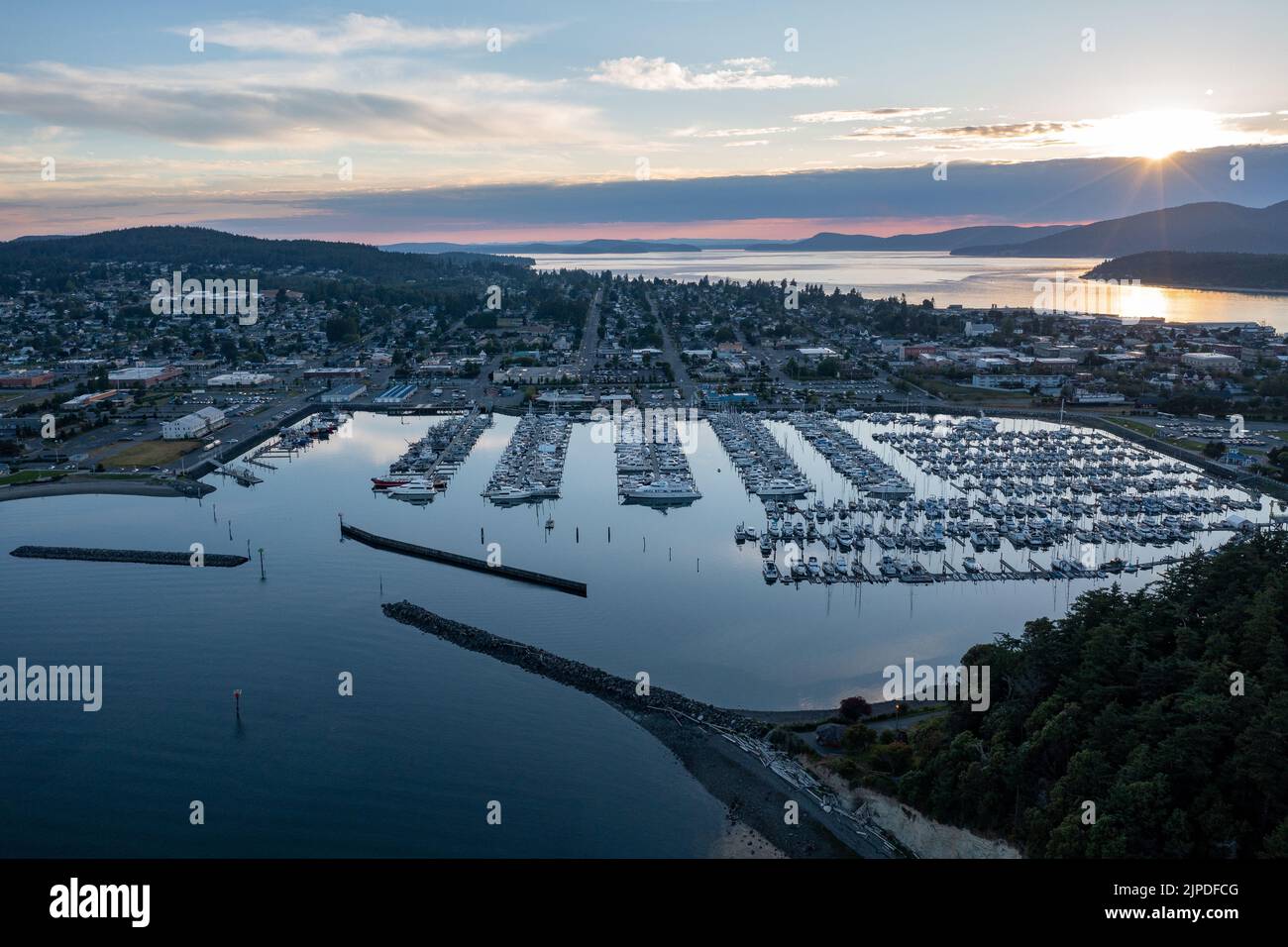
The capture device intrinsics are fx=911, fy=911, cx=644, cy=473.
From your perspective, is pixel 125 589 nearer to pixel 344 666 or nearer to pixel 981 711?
pixel 344 666

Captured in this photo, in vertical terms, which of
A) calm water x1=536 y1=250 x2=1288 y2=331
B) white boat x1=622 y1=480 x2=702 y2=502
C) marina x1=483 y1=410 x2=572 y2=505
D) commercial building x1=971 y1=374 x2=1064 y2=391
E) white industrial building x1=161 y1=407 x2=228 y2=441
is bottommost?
white boat x1=622 y1=480 x2=702 y2=502

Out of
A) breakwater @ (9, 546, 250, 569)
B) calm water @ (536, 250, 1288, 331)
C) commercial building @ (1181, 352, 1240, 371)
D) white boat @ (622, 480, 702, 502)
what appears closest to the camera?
breakwater @ (9, 546, 250, 569)

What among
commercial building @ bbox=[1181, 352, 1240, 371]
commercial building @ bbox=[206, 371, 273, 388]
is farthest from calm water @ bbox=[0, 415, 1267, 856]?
commercial building @ bbox=[1181, 352, 1240, 371]

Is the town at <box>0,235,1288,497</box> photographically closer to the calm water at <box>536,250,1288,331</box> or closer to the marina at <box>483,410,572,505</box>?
the marina at <box>483,410,572,505</box>

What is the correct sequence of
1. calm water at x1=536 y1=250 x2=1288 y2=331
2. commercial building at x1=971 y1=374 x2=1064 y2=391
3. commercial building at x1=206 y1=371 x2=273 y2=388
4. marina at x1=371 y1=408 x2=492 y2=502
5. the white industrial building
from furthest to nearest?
calm water at x1=536 y1=250 x2=1288 y2=331 → commercial building at x1=206 y1=371 x2=273 y2=388 → commercial building at x1=971 y1=374 x2=1064 y2=391 → the white industrial building → marina at x1=371 y1=408 x2=492 y2=502

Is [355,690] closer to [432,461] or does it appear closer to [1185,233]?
[432,461]

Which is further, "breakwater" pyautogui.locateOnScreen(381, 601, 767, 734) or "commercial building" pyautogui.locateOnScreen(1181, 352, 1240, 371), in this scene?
"commercial building" pyautogui.locateOnScreen(1181, 352, 1240, 371)

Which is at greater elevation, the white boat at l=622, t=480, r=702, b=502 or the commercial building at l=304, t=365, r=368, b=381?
the commercial building at l=304, t=365, r=368, b=381
